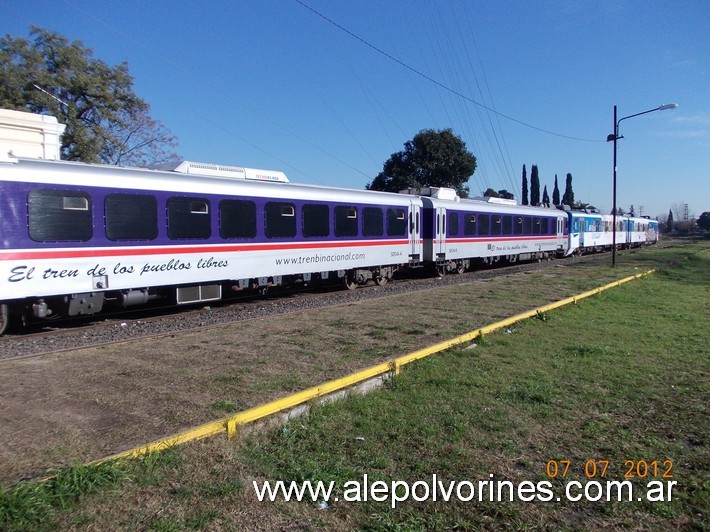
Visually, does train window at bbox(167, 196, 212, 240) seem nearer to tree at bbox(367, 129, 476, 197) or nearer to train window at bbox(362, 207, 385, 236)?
train window at bbox(362, 207, 385, 236)

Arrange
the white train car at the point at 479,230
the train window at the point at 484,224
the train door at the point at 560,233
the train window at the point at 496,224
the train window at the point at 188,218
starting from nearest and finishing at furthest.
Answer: the train window at the point at 188,218, the white train car at the point at 479,230, the train window at the point at 484,224, the train window at the point at 496,224, the train door at the point at 560,233

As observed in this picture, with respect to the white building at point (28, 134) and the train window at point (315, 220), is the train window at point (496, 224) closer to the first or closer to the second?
the train window at point (315, 220)

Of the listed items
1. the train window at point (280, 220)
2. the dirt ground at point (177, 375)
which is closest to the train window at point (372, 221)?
the train window at point (280, 220)

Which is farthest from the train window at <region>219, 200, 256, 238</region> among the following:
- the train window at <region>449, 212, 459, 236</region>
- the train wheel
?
the train window at <region>449, 212, 459, 236</region>

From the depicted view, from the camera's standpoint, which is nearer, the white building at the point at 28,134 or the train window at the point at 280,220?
the train window at the point at 280,220

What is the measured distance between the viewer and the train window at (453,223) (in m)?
21.2

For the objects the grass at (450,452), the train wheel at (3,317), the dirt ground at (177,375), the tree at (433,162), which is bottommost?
the grass at (450,452)

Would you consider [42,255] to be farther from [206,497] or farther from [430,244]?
[430,244]

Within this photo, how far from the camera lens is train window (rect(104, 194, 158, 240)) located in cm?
976

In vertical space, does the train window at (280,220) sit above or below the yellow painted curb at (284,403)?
above

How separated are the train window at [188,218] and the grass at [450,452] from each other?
21.8ft

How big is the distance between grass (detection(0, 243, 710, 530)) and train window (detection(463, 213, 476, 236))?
605 inches

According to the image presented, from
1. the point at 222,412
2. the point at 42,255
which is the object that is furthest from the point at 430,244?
the point at 222,412

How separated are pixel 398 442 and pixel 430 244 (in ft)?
53.0
